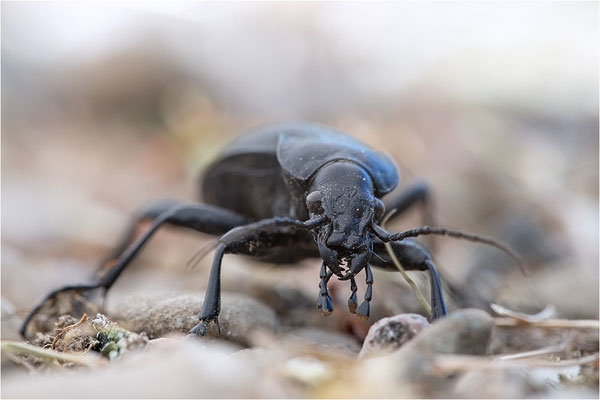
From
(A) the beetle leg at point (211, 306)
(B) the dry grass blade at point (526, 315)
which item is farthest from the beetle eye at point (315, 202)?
(B) the dry grass blade at point (526, 315)

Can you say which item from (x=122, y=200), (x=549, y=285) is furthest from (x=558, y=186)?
(x=122, y=200)

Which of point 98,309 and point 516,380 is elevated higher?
point 516,380

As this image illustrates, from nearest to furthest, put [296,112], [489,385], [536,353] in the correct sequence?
[489,385], [536,353], [296,112]

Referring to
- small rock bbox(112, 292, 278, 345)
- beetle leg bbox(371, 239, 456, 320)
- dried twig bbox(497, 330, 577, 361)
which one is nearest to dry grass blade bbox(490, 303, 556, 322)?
dried twig bbox(497, 330, 577, 361)

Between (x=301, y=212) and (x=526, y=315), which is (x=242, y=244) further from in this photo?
(x=526, y=315)

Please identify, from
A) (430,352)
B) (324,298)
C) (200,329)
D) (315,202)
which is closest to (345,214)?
(315,202)

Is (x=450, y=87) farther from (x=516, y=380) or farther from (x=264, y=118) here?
(x=516, y=380)
